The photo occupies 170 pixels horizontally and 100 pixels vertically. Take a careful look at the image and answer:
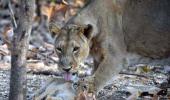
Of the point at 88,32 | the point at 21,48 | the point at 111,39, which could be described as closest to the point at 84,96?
the point at 21,48

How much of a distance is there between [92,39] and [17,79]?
1321 mm

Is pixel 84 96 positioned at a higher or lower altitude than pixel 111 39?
lower

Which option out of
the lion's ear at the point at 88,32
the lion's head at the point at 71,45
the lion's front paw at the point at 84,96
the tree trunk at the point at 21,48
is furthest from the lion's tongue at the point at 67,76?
the tree trunk at the point at 21,48

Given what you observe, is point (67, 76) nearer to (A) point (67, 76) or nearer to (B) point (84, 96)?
(A) point (67, 76)

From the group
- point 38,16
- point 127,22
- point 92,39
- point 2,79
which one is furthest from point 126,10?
point 38,16

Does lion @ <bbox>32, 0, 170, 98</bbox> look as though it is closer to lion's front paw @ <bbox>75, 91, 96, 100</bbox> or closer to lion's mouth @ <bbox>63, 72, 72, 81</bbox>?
lion's mouth @ <bbox>63, 72, 72, 81</bbox>

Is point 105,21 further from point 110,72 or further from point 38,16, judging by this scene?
point 38,16

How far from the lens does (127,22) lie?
6.20 m

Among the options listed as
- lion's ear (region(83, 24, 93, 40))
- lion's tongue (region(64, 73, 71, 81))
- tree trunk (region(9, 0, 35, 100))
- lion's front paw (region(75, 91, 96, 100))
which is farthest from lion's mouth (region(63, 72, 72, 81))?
tree trunk (region(9, 0, 35, 100))

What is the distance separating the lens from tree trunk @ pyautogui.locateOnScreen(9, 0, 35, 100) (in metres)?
4.59

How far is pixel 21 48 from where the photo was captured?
15.3ft

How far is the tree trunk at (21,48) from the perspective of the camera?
4.59 metres

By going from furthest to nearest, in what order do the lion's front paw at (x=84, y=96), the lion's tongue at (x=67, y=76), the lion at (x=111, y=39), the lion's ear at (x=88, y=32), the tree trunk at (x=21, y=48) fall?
the lion's ear at (x=88, y=32), the lion at (x=111, y=39), the lion's tongue at (x=67, y=76), the lion's front paw at (x=84, y=96), the tree trunk at (x=21, y=48)

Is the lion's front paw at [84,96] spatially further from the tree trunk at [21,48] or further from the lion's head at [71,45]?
the tree trunk at [21,48]
